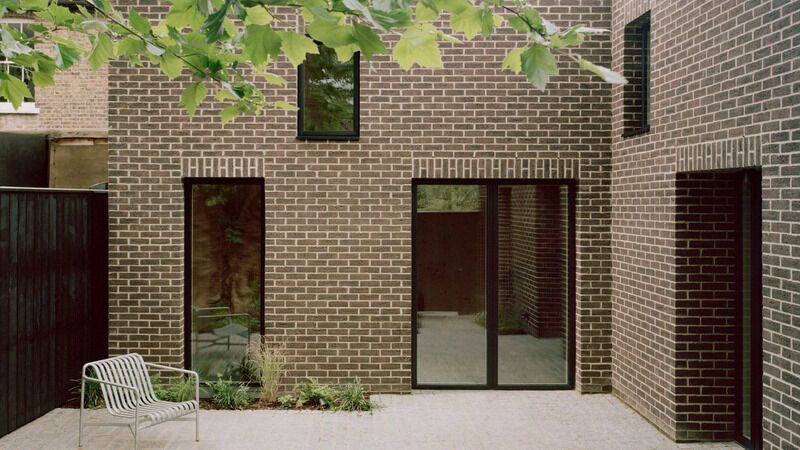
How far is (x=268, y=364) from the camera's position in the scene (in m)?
7.95

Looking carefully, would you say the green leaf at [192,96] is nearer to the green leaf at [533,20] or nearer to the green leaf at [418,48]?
the green leaf at [418,48]

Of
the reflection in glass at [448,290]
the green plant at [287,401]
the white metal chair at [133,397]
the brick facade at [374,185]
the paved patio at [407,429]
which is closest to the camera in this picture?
the white metal chair at [133,397]

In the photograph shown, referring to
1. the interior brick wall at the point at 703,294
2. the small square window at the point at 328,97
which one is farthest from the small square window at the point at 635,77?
the small square window at the point at 328,97

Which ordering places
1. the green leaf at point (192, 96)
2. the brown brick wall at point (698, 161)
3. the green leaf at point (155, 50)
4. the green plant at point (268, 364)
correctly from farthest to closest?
the green plant at point (268, 364), the brown brick wall at point (698, 161), the green leaf at point (192, 96), the green leaf at point (155, 50)

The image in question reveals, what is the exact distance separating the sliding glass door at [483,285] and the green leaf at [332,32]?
582 cm

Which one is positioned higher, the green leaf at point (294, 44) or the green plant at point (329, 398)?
the green leaf at point (294, 44)

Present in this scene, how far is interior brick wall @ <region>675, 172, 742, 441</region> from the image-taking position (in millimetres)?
6789

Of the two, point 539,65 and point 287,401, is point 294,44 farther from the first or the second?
point 287,401

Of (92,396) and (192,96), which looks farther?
(92,396)

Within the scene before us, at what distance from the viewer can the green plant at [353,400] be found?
7762 millimetres

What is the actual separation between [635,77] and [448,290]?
3.38 meters

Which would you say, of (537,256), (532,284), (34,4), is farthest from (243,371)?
(34,4)

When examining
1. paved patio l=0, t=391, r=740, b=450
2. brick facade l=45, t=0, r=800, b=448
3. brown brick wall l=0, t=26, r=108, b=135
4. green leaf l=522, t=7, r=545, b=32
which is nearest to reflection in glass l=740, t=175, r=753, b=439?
paved patio l=0, t=391, r=740, b=450

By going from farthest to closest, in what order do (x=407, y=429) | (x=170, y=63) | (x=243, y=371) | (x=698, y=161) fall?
1. (x=243, y=371)
2. (x=407, y=429)
3. (x=698, y=161)
4. (x=170, y=63)
